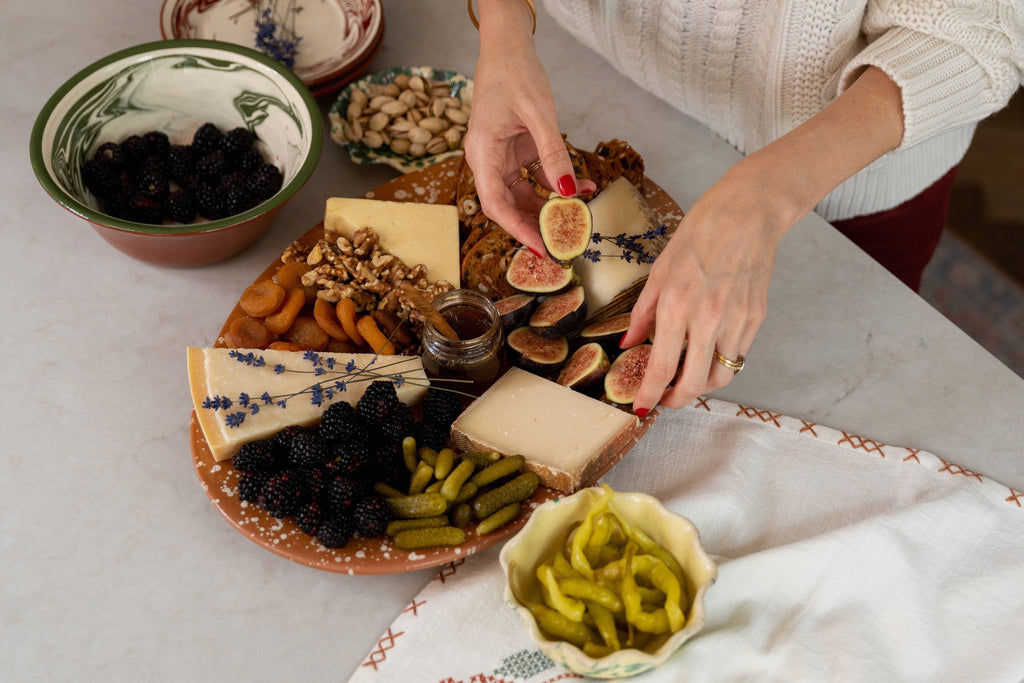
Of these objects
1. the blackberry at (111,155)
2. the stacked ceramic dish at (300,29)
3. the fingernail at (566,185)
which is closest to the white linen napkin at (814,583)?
the fingernail at (566,185)

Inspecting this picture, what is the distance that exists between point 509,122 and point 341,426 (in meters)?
0.65

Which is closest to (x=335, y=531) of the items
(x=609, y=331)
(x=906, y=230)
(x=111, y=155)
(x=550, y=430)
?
(x=550, y=430)

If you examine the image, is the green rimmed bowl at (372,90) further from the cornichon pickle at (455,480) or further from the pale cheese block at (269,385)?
the cornichon pickle at (455,480)

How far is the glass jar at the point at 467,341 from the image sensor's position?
5.01ft

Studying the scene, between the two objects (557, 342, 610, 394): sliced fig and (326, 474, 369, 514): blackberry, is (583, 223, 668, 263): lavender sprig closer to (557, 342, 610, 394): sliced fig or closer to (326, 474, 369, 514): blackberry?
(557, 342, 610, 394): sliced fig

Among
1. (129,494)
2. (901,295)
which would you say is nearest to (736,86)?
(901,295)

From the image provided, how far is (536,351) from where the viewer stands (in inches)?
62.5

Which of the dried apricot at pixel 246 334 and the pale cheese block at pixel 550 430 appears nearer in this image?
the pale cheese block at pixel 550 430

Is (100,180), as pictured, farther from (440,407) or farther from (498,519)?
(498,519)

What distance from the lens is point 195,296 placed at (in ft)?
5.80

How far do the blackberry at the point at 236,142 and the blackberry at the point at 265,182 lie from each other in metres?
0.09

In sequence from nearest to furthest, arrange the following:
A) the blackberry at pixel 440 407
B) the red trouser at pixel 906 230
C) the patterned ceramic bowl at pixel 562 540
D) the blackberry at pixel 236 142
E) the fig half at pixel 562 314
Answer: the patterned ceramic bowl at pixel 562 540, the blackberry at pixel 440 407, the fig half at pixel 562 314, the blackberry at pixel 236 142, the red trouser at pixel 906 230

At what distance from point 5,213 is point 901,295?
6.54ft

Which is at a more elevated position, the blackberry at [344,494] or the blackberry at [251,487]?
the blackberry at [344,494]
